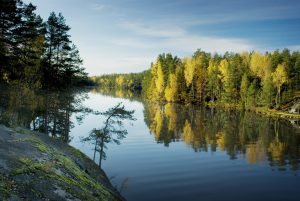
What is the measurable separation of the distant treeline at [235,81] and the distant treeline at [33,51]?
6132cm

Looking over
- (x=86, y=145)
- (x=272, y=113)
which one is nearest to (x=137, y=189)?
(x=86, y=145)

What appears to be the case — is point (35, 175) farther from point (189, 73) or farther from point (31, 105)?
point (189, 73)

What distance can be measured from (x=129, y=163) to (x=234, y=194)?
41.1ft

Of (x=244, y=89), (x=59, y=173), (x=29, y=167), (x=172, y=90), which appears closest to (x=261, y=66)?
(x=244, y=89)

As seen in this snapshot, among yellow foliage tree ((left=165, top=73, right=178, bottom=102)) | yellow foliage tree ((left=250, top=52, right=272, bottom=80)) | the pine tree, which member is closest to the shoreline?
the pine tree

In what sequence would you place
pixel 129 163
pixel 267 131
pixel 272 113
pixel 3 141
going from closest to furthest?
pixel 3 141, pixel 129 163, pixel 267 131, pixel 272 113

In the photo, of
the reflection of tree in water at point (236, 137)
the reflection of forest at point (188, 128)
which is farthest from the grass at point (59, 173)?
the reflection of tree in water at point (236, 137)

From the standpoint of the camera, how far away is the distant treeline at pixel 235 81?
92562 millimetres

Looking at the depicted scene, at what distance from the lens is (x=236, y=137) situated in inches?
2025

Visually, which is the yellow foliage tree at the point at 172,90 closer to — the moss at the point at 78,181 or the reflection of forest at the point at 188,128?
the reflection of forest at the point at 188,128

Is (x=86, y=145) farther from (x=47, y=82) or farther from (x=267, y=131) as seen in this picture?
(x=267, y=131)

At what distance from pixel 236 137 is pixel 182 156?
16.4 m

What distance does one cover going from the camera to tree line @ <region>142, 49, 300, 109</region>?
92.6 meters

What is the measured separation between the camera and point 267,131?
57.3 metres
